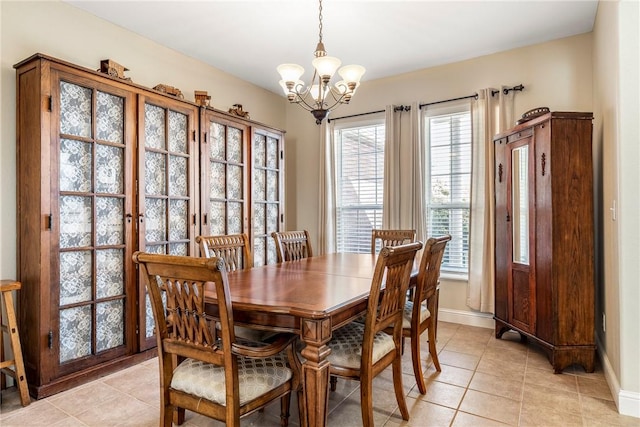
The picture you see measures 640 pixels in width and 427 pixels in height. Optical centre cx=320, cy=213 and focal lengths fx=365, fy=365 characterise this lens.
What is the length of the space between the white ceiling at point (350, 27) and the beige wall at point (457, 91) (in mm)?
124

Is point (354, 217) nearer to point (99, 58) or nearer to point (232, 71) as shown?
point (232, 71)

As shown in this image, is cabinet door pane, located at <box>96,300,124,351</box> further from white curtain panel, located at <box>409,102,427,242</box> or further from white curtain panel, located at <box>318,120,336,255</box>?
white curtain panel, located at <box>409,102,427,242</box>

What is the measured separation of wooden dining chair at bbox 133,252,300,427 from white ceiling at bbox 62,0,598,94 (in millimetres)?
2282

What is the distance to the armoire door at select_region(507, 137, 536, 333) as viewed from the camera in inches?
117

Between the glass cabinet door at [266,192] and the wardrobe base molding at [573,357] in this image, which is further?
the glass cabinet door at [266,192]

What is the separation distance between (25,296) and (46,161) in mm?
915

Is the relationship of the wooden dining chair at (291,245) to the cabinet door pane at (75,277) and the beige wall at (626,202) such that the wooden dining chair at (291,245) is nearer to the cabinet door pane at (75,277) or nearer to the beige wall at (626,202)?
the cabinet door pane at (75,277)

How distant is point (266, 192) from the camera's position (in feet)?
13.8

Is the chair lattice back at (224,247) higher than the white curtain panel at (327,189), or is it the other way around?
the white curtain panel at (327,189)

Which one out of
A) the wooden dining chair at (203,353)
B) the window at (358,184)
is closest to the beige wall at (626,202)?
the wooden dining chair at (203,353)

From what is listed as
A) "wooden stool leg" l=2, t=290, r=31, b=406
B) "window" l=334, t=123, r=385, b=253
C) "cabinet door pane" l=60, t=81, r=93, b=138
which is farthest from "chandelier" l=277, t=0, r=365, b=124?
"wooden stool leg" l=2, t=290, r=31, b=406

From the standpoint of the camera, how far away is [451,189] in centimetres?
401

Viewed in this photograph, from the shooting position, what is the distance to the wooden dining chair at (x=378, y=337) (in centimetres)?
171

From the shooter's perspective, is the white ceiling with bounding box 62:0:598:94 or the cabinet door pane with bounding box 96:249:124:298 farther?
the white ceiling with bounding box 62:0:598:94
